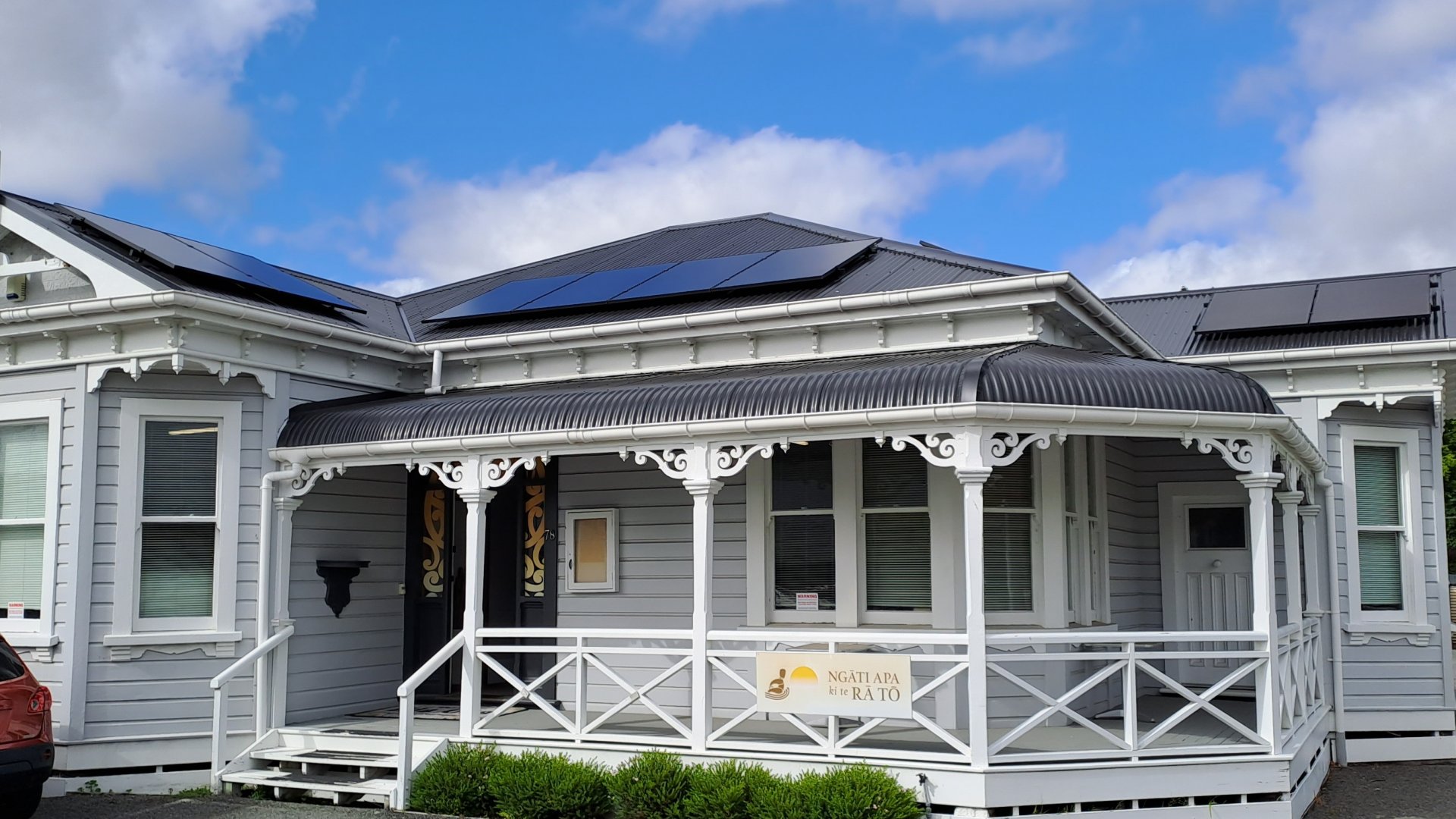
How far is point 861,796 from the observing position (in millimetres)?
7359

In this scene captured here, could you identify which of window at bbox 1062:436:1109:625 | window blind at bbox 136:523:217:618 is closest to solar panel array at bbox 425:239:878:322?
window at bbox 1062:436:1109:625

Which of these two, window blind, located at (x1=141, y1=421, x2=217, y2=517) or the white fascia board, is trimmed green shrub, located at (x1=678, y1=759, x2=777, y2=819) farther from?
the white fascia board

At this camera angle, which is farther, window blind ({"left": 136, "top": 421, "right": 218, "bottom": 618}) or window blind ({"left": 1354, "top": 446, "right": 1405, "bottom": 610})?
window blind ({"left": 1354, "top": 446, "right": 1405, "bottom": 610})

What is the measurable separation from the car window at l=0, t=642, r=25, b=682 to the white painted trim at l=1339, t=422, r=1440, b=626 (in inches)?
426

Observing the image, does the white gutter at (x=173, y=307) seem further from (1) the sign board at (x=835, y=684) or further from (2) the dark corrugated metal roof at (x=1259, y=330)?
(2) the dark corrugated metal roof at (x=1259, y=330)

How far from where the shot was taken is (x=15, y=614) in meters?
9.64

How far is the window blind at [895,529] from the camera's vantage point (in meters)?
9.32

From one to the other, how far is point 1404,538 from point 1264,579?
14.5 feet

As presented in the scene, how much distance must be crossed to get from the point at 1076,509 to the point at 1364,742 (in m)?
3.97

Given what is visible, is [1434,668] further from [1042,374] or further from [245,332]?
[245,332]

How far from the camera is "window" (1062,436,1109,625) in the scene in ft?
32.2

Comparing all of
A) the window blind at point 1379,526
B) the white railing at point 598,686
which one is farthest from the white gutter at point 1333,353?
the white railing at point 598,686

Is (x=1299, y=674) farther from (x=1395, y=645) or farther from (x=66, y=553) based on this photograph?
(x=66, y=553)

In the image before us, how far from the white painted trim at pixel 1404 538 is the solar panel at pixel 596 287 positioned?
6643 millimetres
